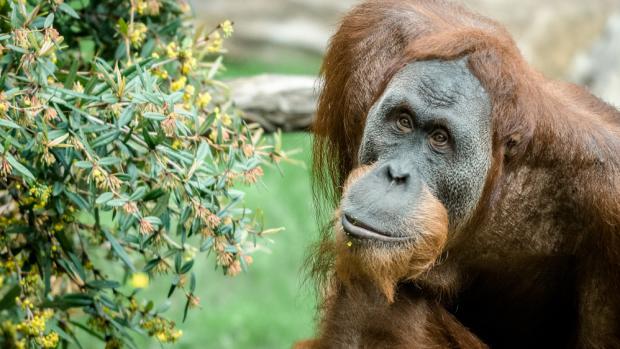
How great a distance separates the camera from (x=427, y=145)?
3369mm

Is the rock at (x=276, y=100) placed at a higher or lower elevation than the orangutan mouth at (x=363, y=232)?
lower

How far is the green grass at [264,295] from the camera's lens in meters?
6.19

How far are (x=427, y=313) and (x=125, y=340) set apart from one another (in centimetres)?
116

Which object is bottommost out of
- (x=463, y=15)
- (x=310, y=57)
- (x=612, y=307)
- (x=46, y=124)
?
(x=310, y=57)

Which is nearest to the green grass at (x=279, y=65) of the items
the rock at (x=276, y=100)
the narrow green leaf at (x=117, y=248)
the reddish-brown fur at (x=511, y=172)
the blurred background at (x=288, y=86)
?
the blurred background at (x=288, y=86)

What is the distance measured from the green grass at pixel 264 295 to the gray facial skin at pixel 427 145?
2.04 meters

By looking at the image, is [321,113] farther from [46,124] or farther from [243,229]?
[46,124]

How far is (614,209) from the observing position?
3.36m

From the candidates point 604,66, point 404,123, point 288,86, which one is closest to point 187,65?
point 404,123

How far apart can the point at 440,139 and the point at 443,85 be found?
194 mm

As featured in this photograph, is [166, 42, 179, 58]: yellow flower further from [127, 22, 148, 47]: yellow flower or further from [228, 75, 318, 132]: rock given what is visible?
[228, 75, 318, 132]: rock

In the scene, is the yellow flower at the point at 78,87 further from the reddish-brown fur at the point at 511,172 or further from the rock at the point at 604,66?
the rock at the point at 604,66

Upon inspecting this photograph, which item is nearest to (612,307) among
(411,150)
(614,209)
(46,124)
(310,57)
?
(614,209)

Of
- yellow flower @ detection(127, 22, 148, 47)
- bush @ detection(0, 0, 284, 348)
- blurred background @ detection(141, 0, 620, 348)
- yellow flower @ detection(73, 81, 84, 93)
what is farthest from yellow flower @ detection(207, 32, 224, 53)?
yellow flower @ detection(73, 81, 84, 93)
